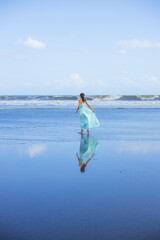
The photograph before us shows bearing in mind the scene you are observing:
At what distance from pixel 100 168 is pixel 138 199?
6.62ft

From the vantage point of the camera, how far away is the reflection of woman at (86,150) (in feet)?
23.6

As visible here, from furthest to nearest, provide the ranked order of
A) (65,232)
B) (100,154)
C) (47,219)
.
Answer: (100,154), (47,219), (65,232)

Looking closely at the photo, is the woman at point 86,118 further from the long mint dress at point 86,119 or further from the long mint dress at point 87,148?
the long mint dress at point 87,148

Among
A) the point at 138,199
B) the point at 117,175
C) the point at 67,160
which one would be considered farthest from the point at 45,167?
the point at 138,199

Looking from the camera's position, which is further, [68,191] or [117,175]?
[117,175]

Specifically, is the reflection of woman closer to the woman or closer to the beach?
the beach

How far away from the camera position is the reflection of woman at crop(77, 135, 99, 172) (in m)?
7.21

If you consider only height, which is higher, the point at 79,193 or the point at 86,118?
the point at 86,118

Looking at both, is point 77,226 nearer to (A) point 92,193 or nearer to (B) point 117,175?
(A) point 92,193

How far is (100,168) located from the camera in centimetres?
657

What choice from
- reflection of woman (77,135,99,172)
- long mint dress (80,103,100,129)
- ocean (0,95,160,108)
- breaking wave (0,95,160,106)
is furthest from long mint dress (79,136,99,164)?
breaking wave (0,95,160,106)

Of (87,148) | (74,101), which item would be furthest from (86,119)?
(74,101)

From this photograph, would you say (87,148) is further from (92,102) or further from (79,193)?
(92,102)

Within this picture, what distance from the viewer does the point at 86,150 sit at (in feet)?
28.7
